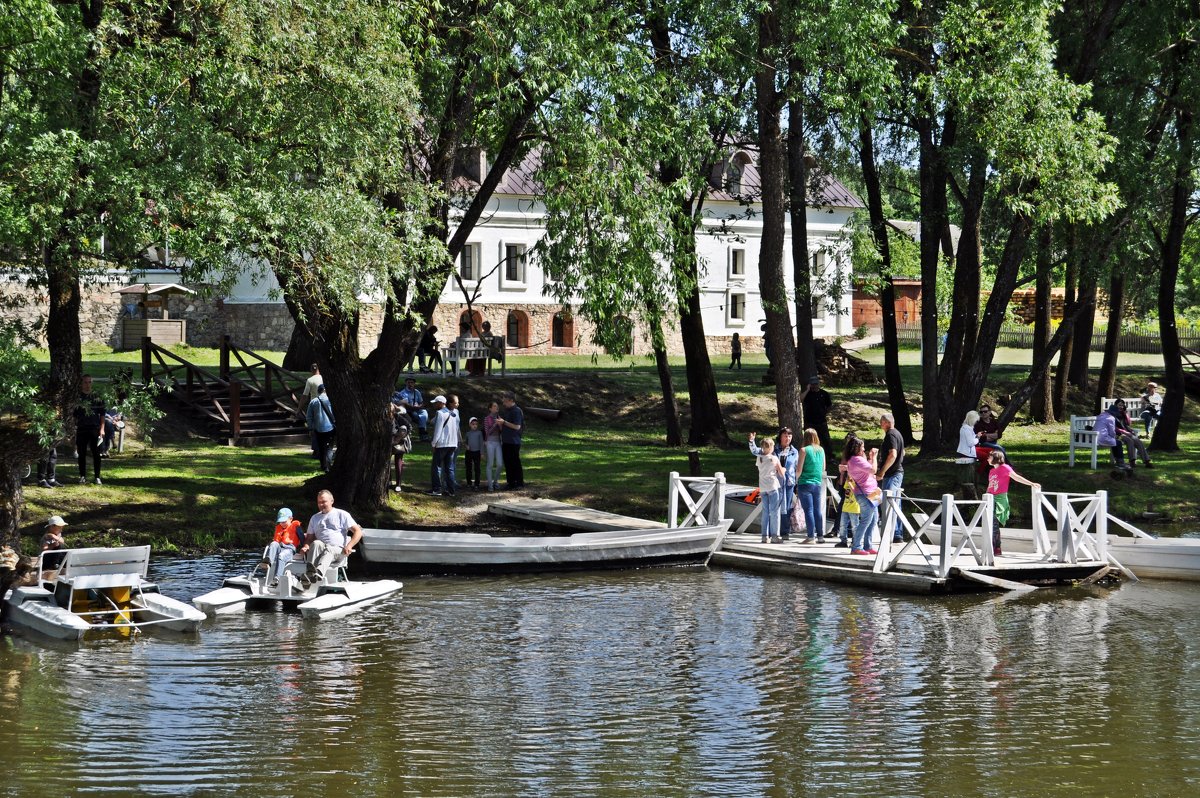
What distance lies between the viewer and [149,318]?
46.0 meters

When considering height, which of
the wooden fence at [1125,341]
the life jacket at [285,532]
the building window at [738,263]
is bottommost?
the life jacket at [285,532]

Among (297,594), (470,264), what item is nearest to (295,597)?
(297,594)

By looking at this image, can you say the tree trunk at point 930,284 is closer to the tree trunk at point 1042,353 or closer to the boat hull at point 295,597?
the tree trunk at point 1042,353

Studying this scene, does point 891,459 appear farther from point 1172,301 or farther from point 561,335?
point 561,335

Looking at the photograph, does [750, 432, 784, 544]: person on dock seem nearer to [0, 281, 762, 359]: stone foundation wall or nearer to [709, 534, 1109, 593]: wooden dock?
[709, 534, 1109, 593]: wooden dock

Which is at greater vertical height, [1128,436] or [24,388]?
[24,388]

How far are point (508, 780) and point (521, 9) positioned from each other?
12.9 metres

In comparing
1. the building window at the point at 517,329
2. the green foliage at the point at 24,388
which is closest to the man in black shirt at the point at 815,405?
the green foliage at the point at 24,388

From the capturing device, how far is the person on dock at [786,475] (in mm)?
20312

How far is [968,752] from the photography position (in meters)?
10.6

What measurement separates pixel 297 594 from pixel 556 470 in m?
10.7

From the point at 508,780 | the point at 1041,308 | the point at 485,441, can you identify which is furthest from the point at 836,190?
the point at 508,780

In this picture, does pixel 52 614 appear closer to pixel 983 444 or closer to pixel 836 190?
pixel 983 444

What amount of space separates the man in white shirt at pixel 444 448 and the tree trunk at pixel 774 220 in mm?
5486
